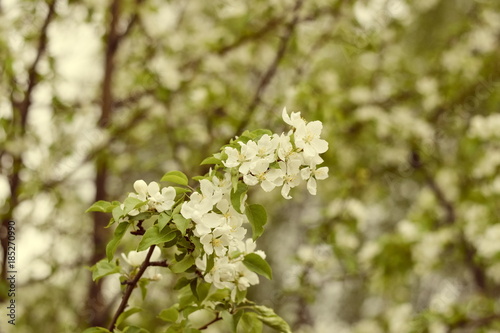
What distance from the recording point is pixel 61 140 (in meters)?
3.31

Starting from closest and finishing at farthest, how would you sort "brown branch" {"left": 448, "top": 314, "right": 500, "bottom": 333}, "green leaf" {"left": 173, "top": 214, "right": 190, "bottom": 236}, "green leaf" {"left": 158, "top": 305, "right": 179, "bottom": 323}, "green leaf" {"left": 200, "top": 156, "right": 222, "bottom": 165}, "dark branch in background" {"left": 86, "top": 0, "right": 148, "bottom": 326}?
"green leaf" {"left": 173, "top": 214, "right": 190, "bottom": 236}
"green leaf" {"left": 200, "top": 156, "right": 222, "bottom": 165}
"green leaf" {"left": 158, "top": 305, "right": 179, "bottom": 323}
"brown branch" {"left": 448, "top": 314, "right": 500, "bottom": 333}
"dark branch in background" {"left": 86, "top": 0, "right": 148, "bottom": 326}

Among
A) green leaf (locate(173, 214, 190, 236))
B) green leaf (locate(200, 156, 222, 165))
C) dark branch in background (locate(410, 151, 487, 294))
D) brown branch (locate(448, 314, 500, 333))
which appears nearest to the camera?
green leaf (locate(173, 214, 190, 236))

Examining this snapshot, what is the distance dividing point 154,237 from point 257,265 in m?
0.24

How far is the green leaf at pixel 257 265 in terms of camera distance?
3.69ft

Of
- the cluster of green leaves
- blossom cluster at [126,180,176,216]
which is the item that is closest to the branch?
the cluster of green leaves

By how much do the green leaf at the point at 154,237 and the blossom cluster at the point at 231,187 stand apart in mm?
47

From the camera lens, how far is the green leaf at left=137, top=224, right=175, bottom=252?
38.9 inches

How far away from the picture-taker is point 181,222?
1.00 meters

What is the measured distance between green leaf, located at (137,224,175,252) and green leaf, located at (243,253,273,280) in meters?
0.19

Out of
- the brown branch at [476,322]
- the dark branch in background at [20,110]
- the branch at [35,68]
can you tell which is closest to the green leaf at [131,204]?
the dark branch in background at [20,110]

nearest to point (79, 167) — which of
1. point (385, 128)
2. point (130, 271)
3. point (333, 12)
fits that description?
point (333, 12)

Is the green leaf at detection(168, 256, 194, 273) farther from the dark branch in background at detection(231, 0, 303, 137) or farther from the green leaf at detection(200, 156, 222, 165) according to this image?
the dark branch in background at detection(231, 0, 303, 137)

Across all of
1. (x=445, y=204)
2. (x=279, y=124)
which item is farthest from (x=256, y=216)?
(x=445, y=204)

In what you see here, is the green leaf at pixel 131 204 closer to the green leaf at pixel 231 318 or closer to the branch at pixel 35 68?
the green leaf at pixel 231 318
